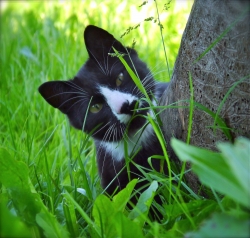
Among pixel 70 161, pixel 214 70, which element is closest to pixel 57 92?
pixel 70 161

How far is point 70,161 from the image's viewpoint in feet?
6.93

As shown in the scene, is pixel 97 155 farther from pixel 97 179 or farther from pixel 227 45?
pixel 227 45

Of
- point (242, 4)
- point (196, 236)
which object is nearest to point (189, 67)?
point (242, 4)

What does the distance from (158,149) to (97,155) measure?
1.39 ft

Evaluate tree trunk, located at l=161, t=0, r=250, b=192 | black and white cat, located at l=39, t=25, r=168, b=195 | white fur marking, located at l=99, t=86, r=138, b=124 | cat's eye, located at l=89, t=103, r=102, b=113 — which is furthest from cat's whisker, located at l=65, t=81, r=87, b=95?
tree trunk, located at l=161, t=0, r=250, b=192

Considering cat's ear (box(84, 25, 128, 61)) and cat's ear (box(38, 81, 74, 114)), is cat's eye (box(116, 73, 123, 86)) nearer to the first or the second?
cat's ear (box(84, 25, 128, 61))

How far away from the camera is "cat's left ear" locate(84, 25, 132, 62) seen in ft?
8.75

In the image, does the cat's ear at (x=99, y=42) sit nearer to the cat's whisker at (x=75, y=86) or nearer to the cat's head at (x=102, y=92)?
the cat's head at (x=102, y=92)

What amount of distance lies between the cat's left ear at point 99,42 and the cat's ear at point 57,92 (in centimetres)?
24

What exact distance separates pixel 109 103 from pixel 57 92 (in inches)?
15.8

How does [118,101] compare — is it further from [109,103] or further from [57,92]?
[57,92]

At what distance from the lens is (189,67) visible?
1988mm

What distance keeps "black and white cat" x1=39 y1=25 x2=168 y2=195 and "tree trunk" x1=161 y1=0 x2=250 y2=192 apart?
14.8 inches

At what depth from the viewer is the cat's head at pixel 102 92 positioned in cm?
246
